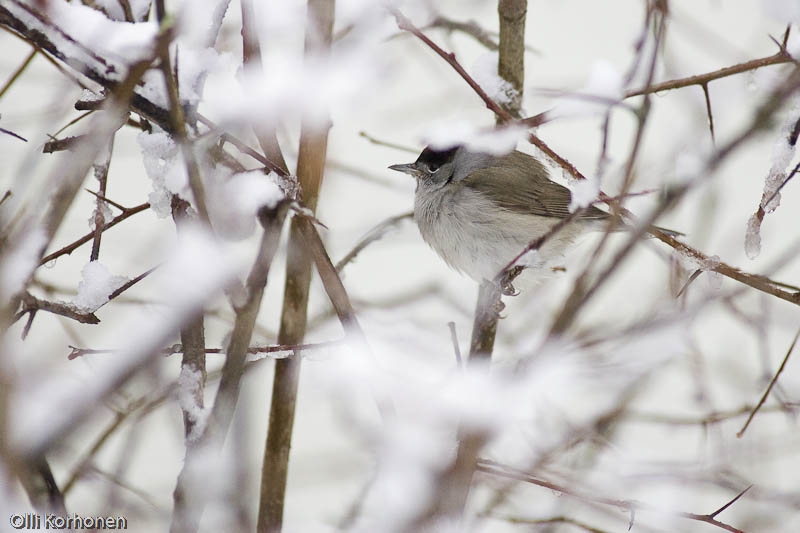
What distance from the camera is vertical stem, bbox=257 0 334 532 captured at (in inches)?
66.1

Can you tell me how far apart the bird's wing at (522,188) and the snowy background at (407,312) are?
6.6 inches

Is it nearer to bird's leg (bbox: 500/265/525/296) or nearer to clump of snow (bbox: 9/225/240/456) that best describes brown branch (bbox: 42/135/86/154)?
clump of snow (bbox: 9/225/240/456)

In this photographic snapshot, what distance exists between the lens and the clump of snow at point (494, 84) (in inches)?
81.5

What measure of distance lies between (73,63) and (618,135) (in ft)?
12.5

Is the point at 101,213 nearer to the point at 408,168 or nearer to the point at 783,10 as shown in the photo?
the point at 783,10

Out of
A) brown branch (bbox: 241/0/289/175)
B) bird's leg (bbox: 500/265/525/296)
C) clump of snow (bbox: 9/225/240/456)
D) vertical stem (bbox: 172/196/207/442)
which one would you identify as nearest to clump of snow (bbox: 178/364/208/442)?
vertical stem (bbox: 172/196/207/442)

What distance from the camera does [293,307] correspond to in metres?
1.81

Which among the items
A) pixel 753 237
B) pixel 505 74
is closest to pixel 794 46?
pixel 753 237

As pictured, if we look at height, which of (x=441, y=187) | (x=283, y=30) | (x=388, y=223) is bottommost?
(x=388, y=223)

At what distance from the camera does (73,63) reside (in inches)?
48.5

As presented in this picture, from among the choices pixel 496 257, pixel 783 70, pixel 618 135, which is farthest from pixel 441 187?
pixel 618 135

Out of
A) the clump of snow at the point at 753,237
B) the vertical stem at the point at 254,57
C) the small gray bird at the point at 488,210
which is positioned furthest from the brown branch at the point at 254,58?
the small gray bird at the point at 488,210

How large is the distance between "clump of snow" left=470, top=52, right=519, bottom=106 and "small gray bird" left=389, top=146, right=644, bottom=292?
76 centimetres

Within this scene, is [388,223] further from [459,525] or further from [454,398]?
[459,525]
